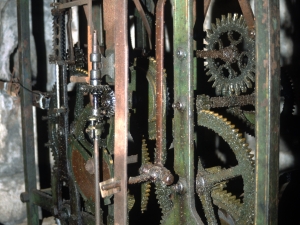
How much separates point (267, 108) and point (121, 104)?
44 cm

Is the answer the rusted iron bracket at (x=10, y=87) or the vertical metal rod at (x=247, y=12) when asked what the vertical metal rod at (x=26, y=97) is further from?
the vertical metal rod at (x=247, y=12)

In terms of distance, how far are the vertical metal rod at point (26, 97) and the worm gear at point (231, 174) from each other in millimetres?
1098

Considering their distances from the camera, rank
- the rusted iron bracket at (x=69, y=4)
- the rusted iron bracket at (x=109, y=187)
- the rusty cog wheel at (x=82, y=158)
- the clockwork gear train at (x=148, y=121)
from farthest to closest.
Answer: the rusty cog wheel at (x=82, y=158) < the rusted iron bracket at (x=69, y=4) < the clockwork gear train at (x=148, y=121) < the rusted iron bracket at (x=109, y=187)

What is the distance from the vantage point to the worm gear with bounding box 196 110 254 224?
1493mm

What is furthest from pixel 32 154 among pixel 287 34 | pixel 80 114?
pixel 287 34

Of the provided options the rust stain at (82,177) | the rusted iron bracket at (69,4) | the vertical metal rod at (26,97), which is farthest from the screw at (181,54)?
the vertical metal rod at (26,97)

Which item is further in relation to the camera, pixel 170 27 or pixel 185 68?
pixel 170 27

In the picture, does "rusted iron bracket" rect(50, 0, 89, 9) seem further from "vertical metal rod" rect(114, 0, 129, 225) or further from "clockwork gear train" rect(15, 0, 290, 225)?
"vertical metal rod" rect(114, 0, 129, 225)

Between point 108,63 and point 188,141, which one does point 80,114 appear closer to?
point 108,63

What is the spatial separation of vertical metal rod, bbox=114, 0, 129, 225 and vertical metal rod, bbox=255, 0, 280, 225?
0.40 metres

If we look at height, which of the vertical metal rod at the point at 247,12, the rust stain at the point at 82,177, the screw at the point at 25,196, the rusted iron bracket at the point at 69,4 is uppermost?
the rusted iron bracket at the point at 69,4

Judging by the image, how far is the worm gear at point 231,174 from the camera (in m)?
1.49

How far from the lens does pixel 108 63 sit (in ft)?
5.09

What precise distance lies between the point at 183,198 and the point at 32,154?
3.88 ft
